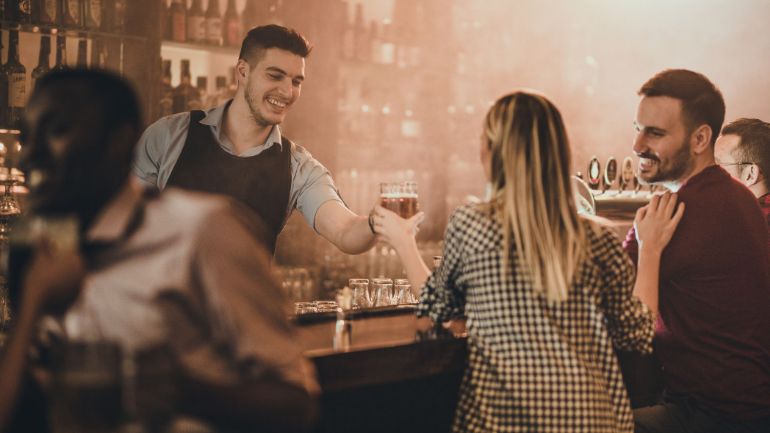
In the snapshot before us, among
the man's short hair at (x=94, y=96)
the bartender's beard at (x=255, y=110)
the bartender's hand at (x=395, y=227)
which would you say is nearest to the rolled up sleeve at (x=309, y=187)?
the bartender's beard at (x=255, y=110)

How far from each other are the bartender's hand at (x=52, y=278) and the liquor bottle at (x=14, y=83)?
2.55 m

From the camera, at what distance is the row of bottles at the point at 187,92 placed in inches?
141

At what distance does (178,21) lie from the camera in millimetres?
3652

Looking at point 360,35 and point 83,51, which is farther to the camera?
point 360,35

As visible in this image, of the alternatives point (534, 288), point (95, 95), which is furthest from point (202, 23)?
point (95, 95)

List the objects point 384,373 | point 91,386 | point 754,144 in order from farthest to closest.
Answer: point 754,144
point 384,373
point 91,386

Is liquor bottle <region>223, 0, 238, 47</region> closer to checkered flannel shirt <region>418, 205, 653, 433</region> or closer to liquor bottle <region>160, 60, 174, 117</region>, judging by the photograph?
liquor bottle <region>160, 60, 174, 117</region>

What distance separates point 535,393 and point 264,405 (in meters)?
0.73

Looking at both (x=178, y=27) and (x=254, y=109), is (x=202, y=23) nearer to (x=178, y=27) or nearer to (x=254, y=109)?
(x=178, y=27)

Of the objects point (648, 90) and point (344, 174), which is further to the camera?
point (344, 174)

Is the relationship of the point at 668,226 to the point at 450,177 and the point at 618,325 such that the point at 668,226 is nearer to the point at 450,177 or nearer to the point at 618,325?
the point at 618,325

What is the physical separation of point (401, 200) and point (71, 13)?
2202 mm

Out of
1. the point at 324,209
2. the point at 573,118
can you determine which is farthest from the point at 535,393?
the point at 573,118

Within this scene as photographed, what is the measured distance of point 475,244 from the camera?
1560 millimetres
